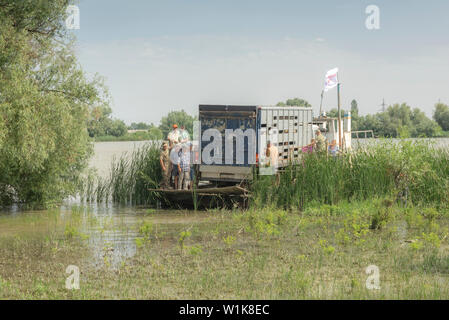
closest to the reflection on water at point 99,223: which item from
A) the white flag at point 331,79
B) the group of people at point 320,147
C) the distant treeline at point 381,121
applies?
the group of people at point 320,147

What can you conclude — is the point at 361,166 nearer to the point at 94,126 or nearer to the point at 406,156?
the point at 406,156

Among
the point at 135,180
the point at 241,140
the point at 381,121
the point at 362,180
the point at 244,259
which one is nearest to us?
the point at 244,259

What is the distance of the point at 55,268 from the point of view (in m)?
9.86

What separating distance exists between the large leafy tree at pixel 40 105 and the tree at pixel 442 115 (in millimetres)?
72712

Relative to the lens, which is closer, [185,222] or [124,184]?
[185,222]

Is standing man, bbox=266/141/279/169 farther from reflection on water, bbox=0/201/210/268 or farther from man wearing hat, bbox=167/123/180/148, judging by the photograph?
man wearing hat, bbox=167/123/180/148

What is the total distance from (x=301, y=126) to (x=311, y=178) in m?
3.73

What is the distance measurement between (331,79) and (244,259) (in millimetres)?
13363

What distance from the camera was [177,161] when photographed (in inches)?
734

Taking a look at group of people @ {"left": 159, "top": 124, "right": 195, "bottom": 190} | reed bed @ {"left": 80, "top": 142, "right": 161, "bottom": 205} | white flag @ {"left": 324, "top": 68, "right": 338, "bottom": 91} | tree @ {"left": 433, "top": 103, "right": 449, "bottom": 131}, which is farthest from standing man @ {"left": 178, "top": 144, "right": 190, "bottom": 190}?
tree @ {"left": 433, "top": 103, "right": 449, "bottom": 131}

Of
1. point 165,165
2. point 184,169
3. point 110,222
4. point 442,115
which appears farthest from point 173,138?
point 442,115

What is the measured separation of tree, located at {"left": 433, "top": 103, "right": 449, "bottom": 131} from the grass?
73966 mm

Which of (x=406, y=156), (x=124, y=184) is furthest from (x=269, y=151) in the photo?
(x=124, y=184)

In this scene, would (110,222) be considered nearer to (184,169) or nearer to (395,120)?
(184,169)
